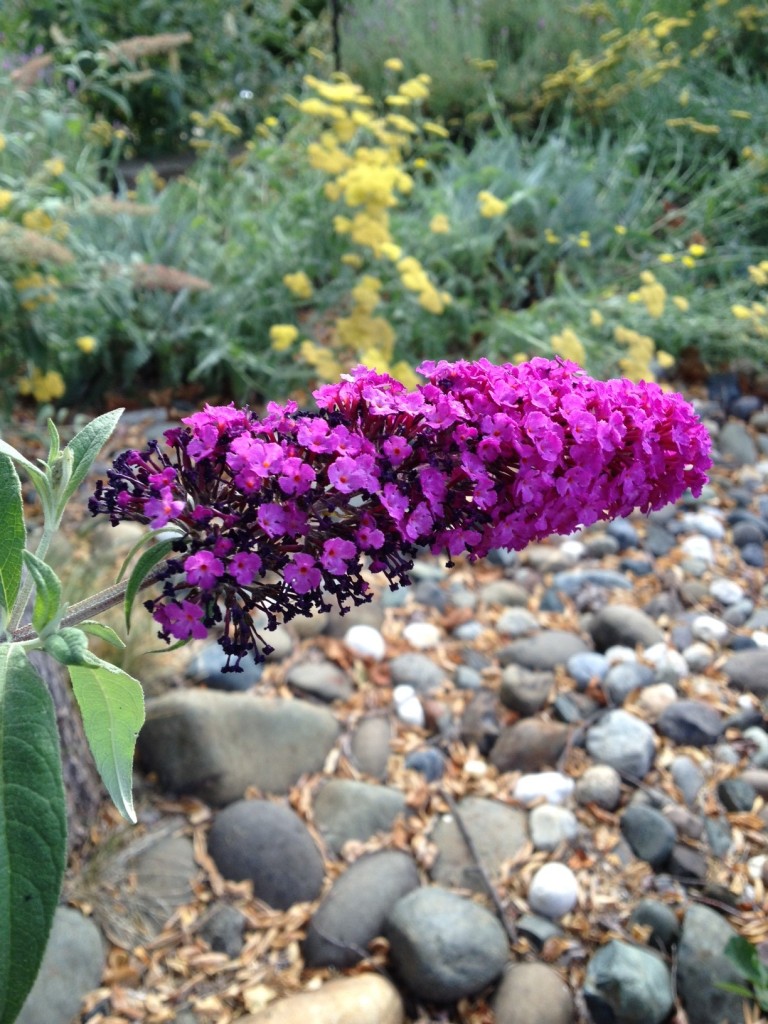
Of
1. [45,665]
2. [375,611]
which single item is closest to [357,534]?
[45,665]

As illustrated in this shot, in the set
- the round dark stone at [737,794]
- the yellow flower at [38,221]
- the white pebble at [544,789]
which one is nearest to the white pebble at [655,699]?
the round dark stone at [737,794]

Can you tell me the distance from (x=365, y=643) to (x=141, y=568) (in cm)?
219

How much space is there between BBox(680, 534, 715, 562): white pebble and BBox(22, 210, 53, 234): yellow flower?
2782 mm

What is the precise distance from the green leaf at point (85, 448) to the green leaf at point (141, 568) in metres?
0.15

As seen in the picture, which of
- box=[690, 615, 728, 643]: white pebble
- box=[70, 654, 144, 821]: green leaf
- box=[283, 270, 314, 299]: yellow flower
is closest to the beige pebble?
box=[70, 654, 144, 821]: green leaf

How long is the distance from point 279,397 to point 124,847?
2099mm

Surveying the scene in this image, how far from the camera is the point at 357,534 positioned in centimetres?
91

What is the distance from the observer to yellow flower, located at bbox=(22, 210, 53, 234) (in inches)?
131

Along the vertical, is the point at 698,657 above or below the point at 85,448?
below

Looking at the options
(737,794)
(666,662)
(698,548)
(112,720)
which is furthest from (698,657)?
(112,720)

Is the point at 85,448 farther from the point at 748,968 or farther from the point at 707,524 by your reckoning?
the point at 707,524

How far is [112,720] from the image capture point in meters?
0.85

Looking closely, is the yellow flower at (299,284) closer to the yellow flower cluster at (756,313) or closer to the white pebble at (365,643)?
the white pebble at (365,643)

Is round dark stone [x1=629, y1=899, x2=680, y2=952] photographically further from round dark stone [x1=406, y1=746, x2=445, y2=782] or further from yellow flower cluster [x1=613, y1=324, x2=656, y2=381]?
yellow flower cluster [x1=613, y1=324, x2=656, y2=381]
